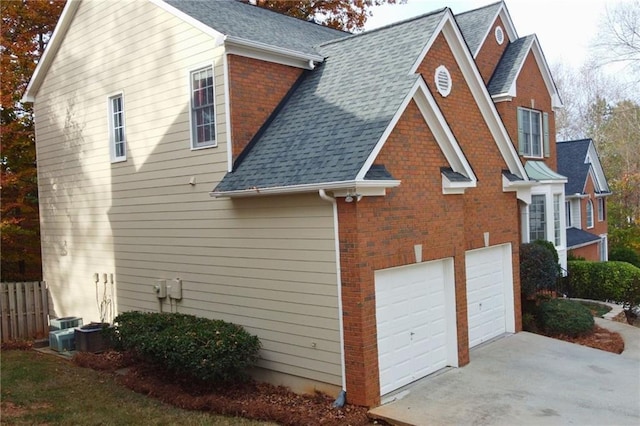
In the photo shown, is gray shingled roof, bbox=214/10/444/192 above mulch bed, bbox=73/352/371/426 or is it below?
above

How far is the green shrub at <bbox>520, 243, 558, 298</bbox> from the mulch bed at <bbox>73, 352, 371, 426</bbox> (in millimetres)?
7738

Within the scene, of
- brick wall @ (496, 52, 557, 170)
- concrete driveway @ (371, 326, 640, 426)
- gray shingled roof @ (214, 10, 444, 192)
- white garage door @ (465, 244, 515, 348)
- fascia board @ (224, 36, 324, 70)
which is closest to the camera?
concrete driveway @ (371, 326, 640, 426)

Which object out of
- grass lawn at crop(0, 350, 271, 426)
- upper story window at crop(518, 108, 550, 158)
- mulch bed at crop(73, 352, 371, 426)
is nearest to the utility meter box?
mulch bed at crop(73, 352, 371, 426)

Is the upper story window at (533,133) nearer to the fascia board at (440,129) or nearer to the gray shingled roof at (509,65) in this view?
the gray shingled roof at (509,65)

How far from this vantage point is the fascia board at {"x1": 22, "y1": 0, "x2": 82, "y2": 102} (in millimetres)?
14559

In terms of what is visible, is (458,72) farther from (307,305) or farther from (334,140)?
(307,305)

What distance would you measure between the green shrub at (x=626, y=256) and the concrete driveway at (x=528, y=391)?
2114 centimetres

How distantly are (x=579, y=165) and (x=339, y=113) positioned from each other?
25130 mm

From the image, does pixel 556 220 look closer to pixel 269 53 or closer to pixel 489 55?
pixel 489 55

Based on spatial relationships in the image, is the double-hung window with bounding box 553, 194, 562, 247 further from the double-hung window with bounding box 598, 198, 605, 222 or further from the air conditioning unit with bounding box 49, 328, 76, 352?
the air conditioning unit with bounding box 49, 328, 76, 352

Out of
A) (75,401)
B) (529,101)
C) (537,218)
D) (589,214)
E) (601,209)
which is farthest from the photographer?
(601,209)

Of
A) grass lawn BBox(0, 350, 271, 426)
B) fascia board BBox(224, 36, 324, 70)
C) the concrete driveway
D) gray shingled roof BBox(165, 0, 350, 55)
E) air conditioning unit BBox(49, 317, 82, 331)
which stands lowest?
the concrete driveway

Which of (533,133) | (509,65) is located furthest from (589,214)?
(509,65)

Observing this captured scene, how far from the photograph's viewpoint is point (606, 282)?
1878 centimetres
